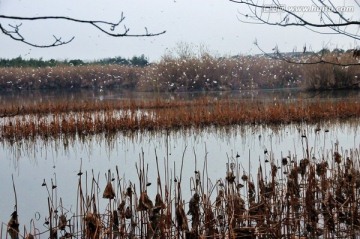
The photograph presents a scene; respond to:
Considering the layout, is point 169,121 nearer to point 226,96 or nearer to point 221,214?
point 221,214

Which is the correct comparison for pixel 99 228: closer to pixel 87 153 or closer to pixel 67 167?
pixel 67 167

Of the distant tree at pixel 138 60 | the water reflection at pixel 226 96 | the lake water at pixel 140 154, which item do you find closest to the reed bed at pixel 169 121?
the lake water at pixel 140 154

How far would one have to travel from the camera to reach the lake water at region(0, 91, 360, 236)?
646 cm

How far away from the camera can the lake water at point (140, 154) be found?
6.46 meters

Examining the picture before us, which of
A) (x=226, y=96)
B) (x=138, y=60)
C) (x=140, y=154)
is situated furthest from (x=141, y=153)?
(x=138, y=60)

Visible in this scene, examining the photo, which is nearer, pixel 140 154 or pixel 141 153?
pixel 140 154

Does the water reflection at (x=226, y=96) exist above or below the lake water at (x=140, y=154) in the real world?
above

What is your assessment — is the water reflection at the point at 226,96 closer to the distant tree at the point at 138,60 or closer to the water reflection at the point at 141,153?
the water reflection at the point at 141,153

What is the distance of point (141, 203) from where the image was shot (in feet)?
13.5

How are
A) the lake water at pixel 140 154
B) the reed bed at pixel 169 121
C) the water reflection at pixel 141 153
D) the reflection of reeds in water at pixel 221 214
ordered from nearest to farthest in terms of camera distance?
the reflection of reeds in water at pixel 221 214, the lake water at pixel 140 154, the water reflection at pixel 141 153, the reed bed at pixel 169 121

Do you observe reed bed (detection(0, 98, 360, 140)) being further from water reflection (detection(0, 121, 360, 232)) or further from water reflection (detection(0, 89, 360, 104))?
water reflection (detection(0, 89, 360, 104))

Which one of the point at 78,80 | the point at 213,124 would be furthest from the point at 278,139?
the point at 78,80

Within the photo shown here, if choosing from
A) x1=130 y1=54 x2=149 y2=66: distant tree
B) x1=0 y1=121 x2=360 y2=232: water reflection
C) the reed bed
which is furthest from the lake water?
x1=130 y1=54 x2=149 y2=66: distant tree

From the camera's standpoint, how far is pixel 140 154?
315 inches
